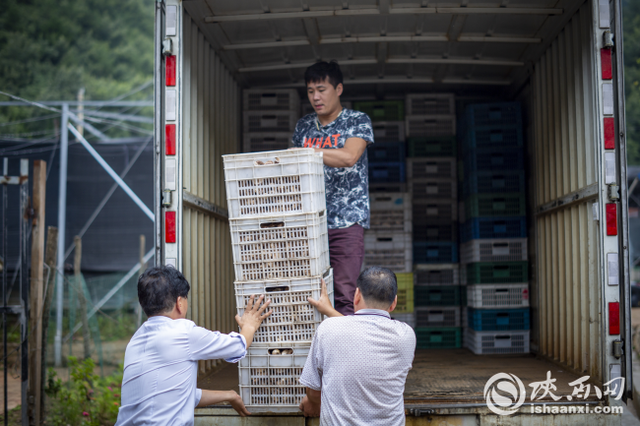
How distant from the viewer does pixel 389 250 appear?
6.82m

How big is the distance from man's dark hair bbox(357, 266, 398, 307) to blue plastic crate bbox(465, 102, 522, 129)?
4137mm

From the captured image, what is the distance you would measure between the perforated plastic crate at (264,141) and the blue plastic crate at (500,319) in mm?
3045

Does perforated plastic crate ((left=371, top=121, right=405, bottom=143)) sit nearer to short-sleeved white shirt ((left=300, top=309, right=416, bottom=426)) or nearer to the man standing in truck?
the man standing in truck

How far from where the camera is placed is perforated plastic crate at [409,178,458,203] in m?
7.22

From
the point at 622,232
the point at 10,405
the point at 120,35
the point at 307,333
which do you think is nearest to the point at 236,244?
the point at 307,333

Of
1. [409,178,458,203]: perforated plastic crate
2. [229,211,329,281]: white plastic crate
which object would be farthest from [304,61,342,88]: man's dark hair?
[409,178,458,203]: perforated plastic crate

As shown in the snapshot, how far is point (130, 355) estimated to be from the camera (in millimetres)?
3061

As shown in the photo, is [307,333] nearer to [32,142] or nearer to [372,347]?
[372,347]

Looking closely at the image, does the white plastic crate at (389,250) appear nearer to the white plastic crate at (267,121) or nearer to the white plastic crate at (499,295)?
the white plastic crate at (499,295)

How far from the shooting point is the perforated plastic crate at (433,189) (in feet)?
23.7

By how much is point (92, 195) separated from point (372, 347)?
12272 millimetres

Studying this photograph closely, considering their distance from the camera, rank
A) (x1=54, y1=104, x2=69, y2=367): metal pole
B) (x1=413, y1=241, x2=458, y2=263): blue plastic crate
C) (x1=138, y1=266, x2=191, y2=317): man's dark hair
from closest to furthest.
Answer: (x1=138, y1=266, x2=191, y2=317): man's dark hair
(x1=413, y1=241, x2=458, y2=263): blue plastic crate
(x1=54, y1=104, x2=69, y2=367): metal pole

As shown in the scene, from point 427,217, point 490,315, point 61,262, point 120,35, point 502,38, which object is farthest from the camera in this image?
point 120,35

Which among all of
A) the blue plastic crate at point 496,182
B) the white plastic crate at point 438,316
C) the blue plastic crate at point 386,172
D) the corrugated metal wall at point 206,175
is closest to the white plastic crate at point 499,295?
the white plastic crate at point 438,316
